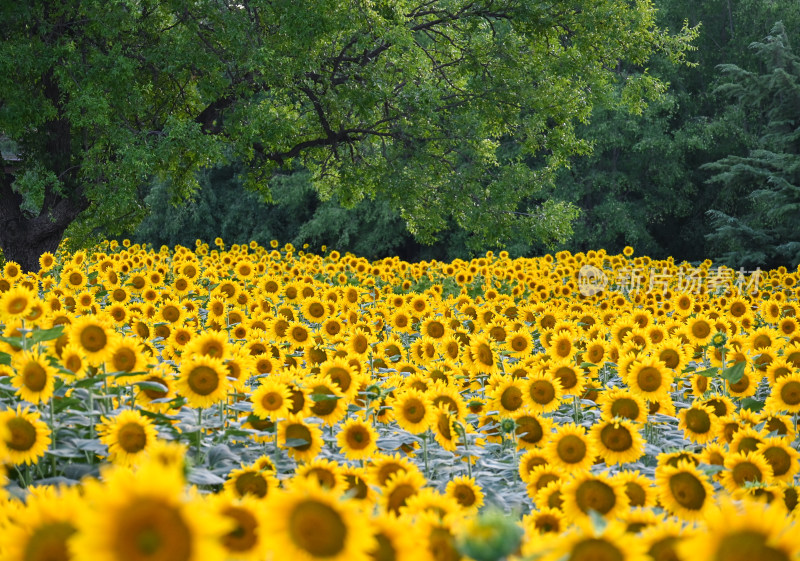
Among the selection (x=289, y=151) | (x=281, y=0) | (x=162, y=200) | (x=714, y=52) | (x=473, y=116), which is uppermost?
(x=714, y=52)

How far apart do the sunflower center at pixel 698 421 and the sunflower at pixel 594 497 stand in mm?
1346

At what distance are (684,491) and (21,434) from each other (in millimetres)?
2076

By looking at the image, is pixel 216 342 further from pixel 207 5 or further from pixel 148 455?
pixel 207 5

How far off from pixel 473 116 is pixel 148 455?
43.4ft

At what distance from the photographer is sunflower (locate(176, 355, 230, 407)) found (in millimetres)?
2930

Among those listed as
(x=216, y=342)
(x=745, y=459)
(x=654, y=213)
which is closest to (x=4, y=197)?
(x=216, y=342)

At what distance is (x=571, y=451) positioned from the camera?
9.70 ft

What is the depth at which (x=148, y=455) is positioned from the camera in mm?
2484

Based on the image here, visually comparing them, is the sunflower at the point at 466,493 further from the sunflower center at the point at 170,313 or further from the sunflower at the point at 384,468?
the sunflower center at the point at 170,313

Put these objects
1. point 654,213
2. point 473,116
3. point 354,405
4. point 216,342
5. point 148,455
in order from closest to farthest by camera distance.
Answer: point 148,455, point 216,342, point 354,405, point 473,116, point 654,213

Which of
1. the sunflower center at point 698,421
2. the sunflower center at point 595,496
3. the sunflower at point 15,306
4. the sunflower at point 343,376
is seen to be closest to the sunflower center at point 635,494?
the sunflower center at point 595,496

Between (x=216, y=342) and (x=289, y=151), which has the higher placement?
(x=289, y=151)

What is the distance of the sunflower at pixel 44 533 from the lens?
1.34 meters

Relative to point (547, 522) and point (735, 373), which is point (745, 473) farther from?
point (735, 373)
